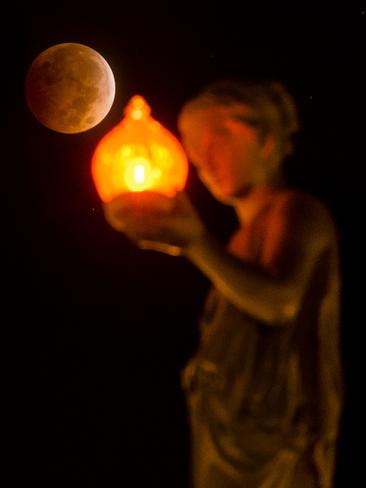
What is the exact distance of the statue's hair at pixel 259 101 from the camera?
107 inches

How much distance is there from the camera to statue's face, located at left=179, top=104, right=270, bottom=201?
272 cm

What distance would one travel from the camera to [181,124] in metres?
2.80

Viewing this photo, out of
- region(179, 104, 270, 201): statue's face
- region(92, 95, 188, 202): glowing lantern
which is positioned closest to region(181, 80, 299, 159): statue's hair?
region(179, 104, 270, 201): statue's face

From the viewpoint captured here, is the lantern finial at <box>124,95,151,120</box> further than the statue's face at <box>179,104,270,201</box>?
Yes

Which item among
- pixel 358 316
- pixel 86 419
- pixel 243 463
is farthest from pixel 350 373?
pixel 243 463

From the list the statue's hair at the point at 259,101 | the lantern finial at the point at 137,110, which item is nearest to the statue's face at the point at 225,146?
the statue's hair at the point at 259,101

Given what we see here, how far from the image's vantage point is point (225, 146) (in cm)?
274

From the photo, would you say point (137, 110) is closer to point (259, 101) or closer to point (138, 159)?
point (138, 159)

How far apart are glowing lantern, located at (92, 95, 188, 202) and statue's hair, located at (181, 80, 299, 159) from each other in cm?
13

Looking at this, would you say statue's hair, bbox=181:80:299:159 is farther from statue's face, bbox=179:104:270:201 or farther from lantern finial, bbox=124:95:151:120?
lantern finial, bbox=124:95:151:120

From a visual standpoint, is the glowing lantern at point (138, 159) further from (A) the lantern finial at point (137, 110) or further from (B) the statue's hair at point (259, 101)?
(B) the statue's hair at point (259, 101)

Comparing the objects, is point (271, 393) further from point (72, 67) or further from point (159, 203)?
point (72, 67)

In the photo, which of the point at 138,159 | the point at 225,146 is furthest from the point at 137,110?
the point at 225,146

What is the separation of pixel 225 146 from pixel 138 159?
229 millimetres
